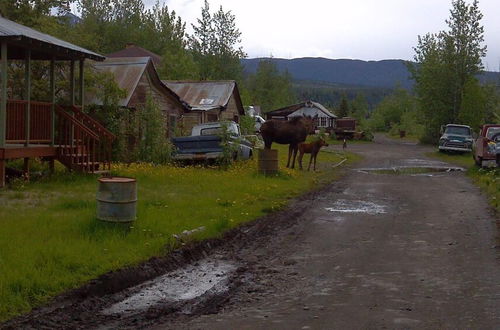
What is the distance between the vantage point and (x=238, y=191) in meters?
15.8

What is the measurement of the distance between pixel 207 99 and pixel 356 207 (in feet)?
79.1

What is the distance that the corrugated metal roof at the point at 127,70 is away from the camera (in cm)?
2588

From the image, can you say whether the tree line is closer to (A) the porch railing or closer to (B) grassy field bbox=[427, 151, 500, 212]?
(B) grassy field bbox=[427, 151, 500, 212]

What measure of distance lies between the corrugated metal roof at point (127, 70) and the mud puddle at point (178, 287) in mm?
17420

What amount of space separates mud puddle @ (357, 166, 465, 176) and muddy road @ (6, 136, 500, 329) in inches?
476

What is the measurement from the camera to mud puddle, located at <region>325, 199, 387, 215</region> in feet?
45.8

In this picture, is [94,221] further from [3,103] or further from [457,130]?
[457,130]

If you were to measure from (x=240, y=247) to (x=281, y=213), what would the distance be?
3583mm

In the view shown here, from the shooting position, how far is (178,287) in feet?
24.9

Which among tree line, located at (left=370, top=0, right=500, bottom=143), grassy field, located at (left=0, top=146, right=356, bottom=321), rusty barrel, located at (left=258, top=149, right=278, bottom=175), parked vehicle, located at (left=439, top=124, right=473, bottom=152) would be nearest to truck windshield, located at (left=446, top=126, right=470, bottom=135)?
parked vehicle, located at (left=439, top=124, right=473, bottom=152)

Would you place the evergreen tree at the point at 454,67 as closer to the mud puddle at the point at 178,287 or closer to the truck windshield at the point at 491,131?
the truck windshield at the point at 491,131

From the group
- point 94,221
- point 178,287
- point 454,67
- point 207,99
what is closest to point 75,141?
point 94,221

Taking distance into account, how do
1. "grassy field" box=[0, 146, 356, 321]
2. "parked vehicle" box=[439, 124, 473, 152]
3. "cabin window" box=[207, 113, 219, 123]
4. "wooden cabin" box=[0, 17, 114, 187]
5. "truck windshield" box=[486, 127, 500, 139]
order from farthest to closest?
"parked vehicle" box=[439, 124, 473, 152] < "cabin window" box=[207, 113, 219, 123] < "truck windshield" box=[486, 127, 500, 139] < "wooden cabin" box=[0, 17, 114, 187] < "grassy field" box=[0, 146, 356, 321]

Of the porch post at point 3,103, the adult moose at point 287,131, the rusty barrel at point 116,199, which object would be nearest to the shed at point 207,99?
the adult moose at point 287,131
